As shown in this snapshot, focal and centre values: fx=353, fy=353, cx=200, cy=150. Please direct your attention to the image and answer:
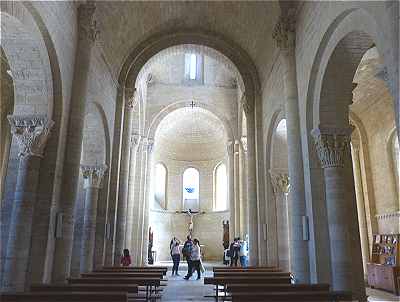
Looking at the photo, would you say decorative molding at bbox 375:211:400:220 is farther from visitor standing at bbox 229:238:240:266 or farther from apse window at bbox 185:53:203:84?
apse window at bbox 185:53:203:84

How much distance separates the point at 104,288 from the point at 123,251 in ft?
27.2

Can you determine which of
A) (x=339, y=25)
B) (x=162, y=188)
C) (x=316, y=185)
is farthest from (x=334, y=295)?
(x=162, y=188)

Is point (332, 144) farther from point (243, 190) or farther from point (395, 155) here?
point (243, 190)

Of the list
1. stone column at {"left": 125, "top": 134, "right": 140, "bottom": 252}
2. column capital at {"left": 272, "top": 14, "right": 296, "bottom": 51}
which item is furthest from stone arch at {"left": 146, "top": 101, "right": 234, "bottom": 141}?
column capital at {"left": 272, "top": 14, "right": 296, "bottom": 51}

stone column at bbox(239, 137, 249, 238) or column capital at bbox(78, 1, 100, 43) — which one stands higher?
column capital at bbox(78, 1, 100, 43)

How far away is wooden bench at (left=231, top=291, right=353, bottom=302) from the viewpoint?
5257 millimetres

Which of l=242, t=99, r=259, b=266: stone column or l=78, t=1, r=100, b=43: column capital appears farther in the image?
l=242, t=99, r=259, b=266: stone column

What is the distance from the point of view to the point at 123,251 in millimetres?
13977

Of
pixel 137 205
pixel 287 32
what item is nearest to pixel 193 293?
pixel 287 32

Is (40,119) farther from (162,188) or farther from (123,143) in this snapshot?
(162,188)

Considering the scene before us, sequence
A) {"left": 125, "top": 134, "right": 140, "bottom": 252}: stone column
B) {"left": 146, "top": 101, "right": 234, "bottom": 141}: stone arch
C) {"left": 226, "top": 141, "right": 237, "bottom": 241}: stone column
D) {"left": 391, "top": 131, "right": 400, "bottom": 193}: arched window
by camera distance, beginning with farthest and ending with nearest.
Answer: {"left": 146, "top": 101, "right": 234, "bottom": 141}: stone arch, {"left": 226, "top": 141, "right": 237, "bottom": 241}: stone column, {"left": 125, "top": 134, "right": 140, "bottom": 252}: stone column, {"left": 391, "top": 131, "right": 400, "bottom": 193}: arched window

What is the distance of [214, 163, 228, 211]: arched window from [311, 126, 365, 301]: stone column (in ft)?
69.9

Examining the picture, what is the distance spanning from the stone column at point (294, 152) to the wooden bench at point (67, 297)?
17.3ft

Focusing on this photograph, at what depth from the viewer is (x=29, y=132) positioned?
321 inches
